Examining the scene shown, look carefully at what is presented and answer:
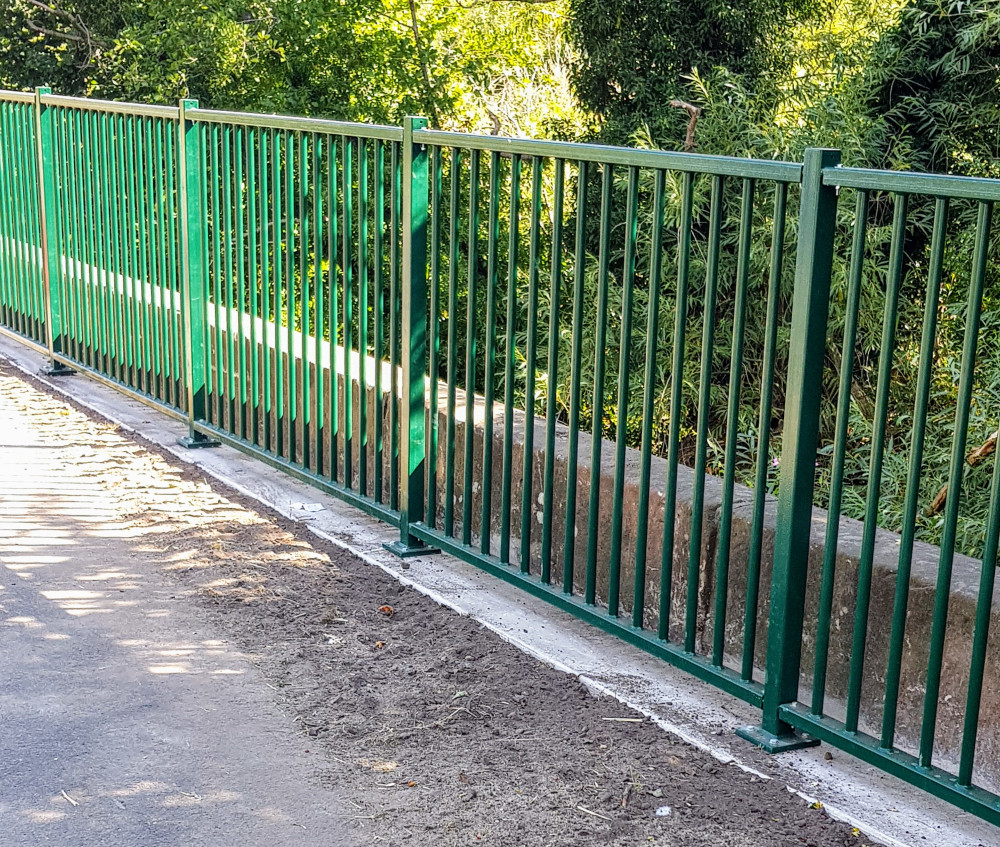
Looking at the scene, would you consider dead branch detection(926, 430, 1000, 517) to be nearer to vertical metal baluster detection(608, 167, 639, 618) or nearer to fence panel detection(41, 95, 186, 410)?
vertical metal baluster detection(608, 167, 639, 618)

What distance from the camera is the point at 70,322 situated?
8352mm

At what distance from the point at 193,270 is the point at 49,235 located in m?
2.24

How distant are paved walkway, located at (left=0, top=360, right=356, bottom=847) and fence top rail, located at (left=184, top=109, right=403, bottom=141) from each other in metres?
1.86

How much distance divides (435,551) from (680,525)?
1.45 m

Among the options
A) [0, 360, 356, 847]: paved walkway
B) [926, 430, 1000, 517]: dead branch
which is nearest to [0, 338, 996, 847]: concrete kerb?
[0, 360, 356, 847]: paved walkway

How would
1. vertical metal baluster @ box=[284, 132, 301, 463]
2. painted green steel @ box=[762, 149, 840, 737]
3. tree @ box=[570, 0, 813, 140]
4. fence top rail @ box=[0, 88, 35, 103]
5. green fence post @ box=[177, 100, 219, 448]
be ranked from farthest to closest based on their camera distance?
tree @ box=[570, 0, 813, 140] → fence top rail @ box=[0, 88, 35, 103] → green fence post @ box=[177, 100, 219, 448] → vertical metal baluster @ box=[284, 132, 301, 463] → painted green steel @ box=[762, 149, 840, 737]

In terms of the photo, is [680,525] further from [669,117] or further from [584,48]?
[584,48]

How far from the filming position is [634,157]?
12.8 feet

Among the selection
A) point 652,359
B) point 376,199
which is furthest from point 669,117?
point 652,359

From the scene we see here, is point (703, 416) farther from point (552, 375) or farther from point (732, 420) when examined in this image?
point (552, 375)

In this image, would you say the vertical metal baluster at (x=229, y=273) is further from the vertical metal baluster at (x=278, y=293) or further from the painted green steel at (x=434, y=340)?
the painted green steel at (x=434, y=340)

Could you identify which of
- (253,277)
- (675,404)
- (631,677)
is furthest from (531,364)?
(253,277)

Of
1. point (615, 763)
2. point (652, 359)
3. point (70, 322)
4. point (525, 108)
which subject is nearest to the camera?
point (615, 763)

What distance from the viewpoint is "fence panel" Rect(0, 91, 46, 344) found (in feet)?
28.1
